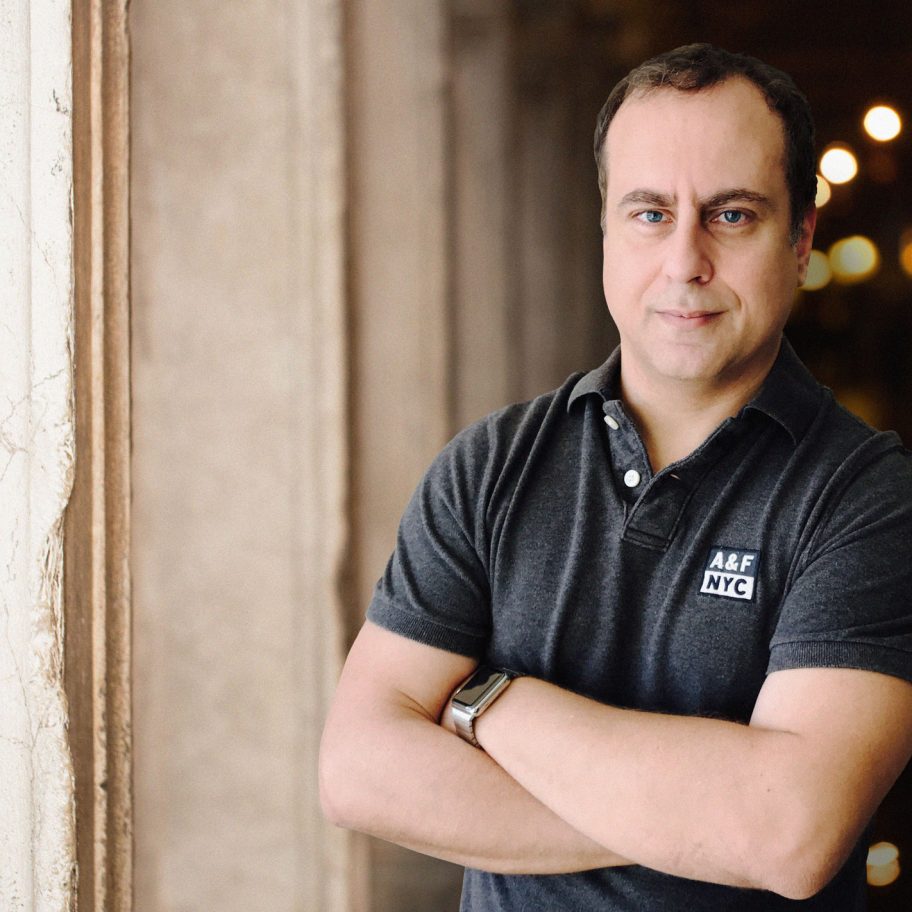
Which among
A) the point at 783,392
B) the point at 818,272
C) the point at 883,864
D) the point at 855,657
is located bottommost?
the point at 883,864

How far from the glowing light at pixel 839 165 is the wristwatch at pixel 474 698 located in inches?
50.7

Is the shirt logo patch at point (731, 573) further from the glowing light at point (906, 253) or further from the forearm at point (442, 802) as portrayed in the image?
the glowing light at point (906, 253)

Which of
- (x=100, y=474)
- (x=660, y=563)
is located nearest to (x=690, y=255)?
(x=660, y=563)

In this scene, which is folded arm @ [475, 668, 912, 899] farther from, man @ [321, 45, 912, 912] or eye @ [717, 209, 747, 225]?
eye @ [717, 209, 747, 225]

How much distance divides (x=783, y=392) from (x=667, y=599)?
0.33 meters

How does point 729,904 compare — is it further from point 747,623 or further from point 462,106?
point 462,106

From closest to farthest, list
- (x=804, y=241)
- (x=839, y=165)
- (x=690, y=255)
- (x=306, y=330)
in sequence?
(x=690, y=255) → (x=804, y=241) → (x=306, y=330) → (x=839, y=165)

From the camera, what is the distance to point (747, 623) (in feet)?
3.81

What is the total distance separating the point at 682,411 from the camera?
1.33 m

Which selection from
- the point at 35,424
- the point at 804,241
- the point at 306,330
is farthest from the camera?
the point at 306,330

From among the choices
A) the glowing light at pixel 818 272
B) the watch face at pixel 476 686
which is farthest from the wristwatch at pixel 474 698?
the glowing light at pixel 818 272

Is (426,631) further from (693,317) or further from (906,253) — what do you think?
(906,253)

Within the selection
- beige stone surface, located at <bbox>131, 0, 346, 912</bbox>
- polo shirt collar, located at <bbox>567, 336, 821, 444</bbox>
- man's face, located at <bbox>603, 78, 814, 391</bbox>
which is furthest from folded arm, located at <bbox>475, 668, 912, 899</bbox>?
beige stone surface, located at <bbox>131, 0, 346, 912</bbox>

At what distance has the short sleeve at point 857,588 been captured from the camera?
1.06 m
